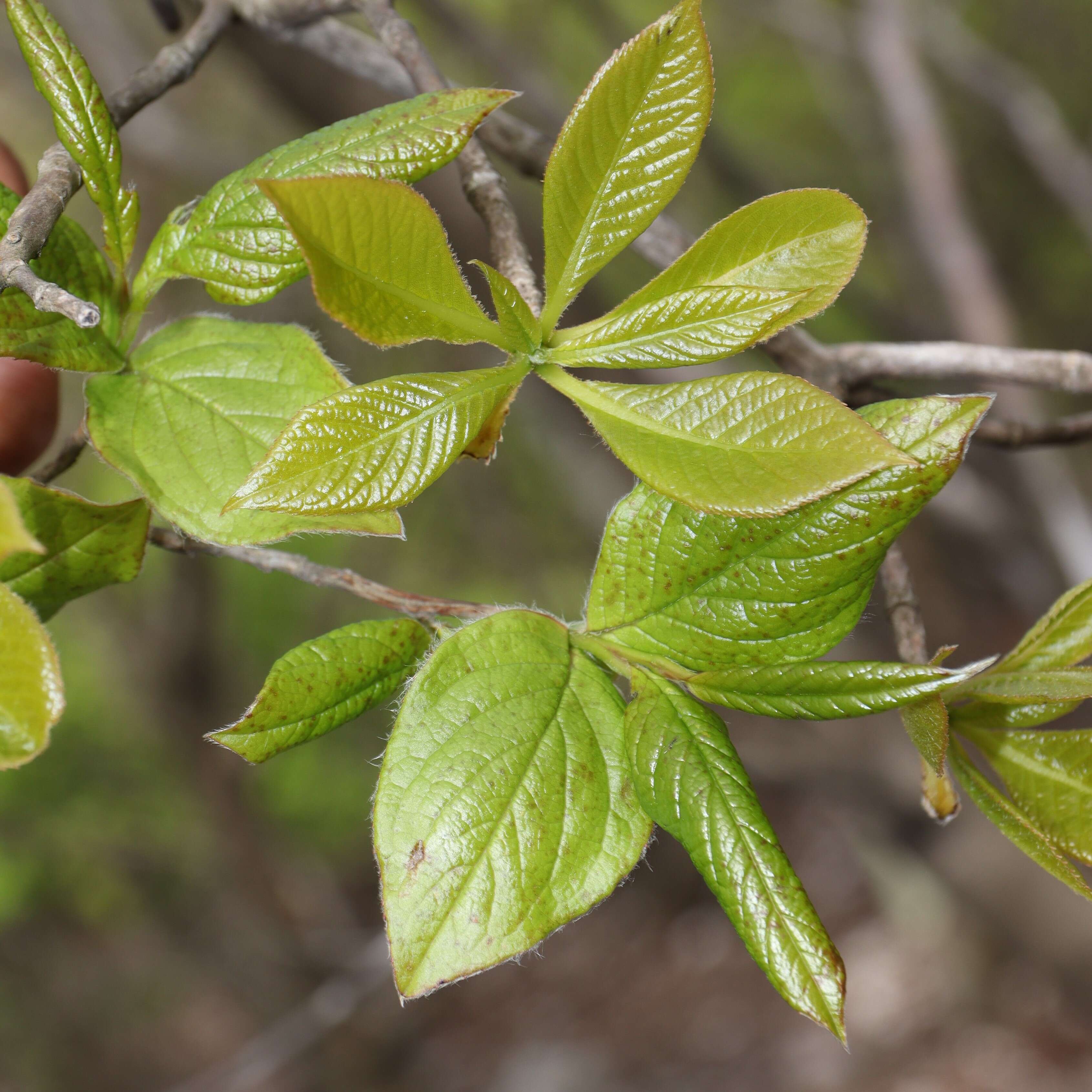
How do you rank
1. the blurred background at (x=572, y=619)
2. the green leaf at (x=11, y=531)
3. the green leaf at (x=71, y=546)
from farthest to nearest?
the blurred background at (x=572, y=619) → the green leaf at (x=71, y=546) → the green leaf at (x=11, y=531)

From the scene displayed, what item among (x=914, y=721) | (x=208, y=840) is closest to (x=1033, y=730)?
(x=914, y=721)

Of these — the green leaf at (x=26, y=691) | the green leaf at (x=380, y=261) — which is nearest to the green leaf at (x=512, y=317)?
the green leaf at (x=380, y=261)

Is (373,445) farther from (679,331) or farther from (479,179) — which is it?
(479,179)

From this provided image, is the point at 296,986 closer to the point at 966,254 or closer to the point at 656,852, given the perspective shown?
the point at 656,852

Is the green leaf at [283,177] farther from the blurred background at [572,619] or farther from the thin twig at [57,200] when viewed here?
the blurred background at [572,619]

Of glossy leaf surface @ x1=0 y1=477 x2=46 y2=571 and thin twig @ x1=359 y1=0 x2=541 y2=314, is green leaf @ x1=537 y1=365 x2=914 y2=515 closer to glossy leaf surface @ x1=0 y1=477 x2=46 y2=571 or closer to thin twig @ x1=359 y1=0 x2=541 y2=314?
thin twig @ x1=359 y1=0 x2=541 y2=314

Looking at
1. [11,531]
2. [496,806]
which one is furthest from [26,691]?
[496,806]

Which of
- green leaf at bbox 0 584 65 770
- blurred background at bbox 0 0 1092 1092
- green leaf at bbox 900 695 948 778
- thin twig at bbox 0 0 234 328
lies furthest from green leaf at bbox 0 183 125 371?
blurred background at bbox 0 0 1092 1092
